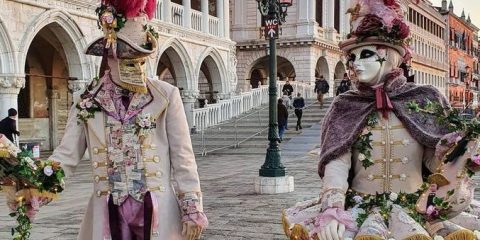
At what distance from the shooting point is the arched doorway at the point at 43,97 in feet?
67.1

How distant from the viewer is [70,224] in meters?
7.38

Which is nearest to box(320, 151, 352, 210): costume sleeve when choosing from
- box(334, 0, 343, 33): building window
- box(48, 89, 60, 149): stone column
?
box(48, 89, 60, 149): stone column

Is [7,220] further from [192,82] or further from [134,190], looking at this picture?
[192,82]

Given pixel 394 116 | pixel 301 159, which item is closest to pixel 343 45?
pixel 394 116

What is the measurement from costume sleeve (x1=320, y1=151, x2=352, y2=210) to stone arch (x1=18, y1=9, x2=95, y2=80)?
12.8m

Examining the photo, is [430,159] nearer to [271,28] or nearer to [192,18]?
[271,28]

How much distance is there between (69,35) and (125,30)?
1382 centimetres

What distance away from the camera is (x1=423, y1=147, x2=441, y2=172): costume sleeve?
10.3 feet

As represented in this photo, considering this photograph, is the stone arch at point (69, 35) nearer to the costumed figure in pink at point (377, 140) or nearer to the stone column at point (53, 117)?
the stone column at point (53, 117)

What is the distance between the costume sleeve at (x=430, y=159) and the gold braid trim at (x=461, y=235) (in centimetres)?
42

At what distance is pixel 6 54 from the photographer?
1414 cm

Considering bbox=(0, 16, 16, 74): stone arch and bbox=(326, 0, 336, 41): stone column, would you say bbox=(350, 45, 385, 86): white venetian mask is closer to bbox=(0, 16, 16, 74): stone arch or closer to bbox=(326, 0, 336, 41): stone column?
bbox=(0, 16, 16, 74): stone arch

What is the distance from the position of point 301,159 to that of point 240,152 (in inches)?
116

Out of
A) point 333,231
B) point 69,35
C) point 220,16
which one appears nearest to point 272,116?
point 333,231
